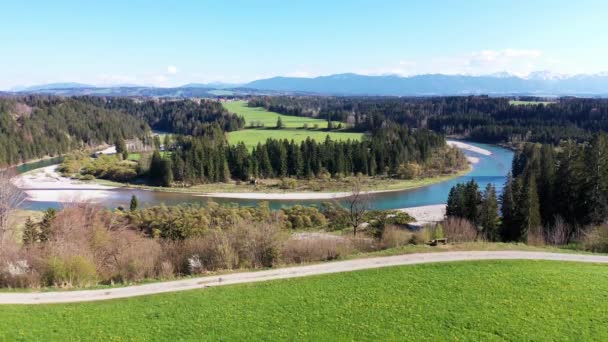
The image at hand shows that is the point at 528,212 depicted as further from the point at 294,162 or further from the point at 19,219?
the point at 19,219

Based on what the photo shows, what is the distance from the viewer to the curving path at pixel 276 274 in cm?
1880

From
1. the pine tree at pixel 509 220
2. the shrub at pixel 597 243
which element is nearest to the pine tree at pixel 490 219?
the pine tree at pixel 509 220

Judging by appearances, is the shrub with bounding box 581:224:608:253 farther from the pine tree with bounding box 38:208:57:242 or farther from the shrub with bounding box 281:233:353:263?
the pine tree with bounding box 38:208:57:242

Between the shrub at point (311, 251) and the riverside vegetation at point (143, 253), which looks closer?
the riverside vegetation at point (143, 253)

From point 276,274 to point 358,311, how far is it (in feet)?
19.8

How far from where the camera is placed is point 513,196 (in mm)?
43094

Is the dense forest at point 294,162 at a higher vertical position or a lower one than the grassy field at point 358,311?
lower

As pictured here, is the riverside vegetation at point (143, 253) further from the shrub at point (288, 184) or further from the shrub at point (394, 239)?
the shrub at point (288, 184)

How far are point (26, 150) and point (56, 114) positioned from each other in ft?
119

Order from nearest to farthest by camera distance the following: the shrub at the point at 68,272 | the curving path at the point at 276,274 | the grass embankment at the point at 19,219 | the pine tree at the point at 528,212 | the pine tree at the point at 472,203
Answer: the curving path at the point at 276,274
the shrub at the point at 68,272
the pine tree at the point at 528,212
the grass embankment at the point at 19,219
the pine tree at the point at 472,203

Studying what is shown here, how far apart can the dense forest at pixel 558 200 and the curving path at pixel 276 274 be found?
49.7ft

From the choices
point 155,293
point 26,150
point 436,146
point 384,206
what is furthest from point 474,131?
point 155,293

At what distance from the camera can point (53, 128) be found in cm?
13388

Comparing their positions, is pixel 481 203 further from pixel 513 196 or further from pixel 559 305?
pixel 559 305
